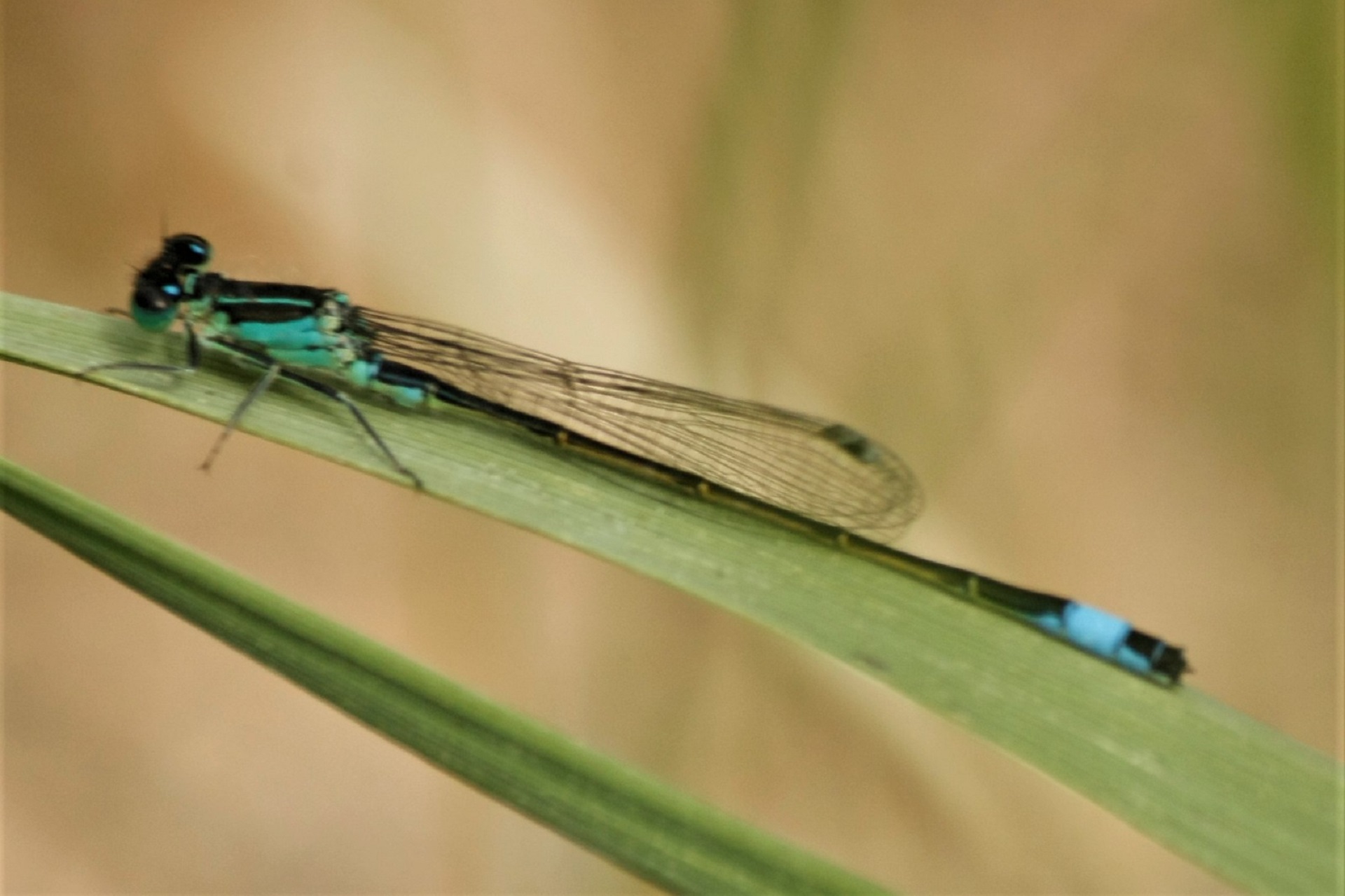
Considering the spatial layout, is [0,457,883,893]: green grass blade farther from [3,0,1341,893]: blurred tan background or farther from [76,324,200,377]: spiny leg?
[3,0,1341,893]: blurred tan background

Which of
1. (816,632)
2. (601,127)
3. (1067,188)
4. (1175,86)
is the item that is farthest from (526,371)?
(1175,86)

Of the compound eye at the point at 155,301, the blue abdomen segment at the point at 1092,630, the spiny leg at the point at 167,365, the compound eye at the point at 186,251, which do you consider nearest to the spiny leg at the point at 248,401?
the spiny leg at the point at 167,365

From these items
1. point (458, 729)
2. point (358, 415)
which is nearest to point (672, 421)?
point (358, 415)

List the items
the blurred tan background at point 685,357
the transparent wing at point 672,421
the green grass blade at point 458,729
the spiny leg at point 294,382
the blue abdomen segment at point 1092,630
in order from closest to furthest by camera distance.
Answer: the green grass blade at point 458,729
the blue abdomen segment at point 1092,630
the spiny leg at point 294,382
the transparent wing at point 672,421
the blurred tan background at point 685,357

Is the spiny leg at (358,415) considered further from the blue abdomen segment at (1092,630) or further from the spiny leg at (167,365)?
the blue abdomen segment at (1092,630)

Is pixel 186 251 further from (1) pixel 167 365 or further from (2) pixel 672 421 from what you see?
(2) pixel 672 421

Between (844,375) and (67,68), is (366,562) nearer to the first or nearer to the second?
(844,375)
